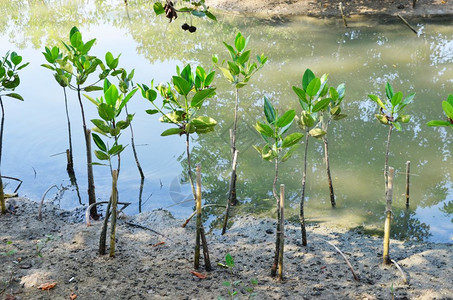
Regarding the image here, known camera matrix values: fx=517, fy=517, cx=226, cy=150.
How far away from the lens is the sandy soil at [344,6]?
13281mm

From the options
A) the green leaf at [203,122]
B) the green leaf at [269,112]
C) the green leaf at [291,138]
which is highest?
the green leaf at [269,112]

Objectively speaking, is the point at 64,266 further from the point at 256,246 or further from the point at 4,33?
the point at 4,33

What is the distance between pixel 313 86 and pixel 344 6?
11.0 metres

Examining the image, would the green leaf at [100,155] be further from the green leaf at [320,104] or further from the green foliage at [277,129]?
the green leaf at [320,104]

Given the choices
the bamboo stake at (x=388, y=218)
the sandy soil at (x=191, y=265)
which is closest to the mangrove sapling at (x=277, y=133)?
the sandy soil at (x=191, y=265)

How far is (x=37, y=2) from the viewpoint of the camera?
16.9m

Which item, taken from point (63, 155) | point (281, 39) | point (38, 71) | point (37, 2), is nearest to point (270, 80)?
point (281, 39)

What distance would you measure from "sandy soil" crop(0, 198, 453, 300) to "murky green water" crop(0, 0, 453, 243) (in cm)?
70

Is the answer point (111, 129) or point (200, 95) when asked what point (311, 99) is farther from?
point (111, 129)

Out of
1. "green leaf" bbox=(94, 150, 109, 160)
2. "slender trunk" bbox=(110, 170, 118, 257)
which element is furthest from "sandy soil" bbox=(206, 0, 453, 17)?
"slender trunk" bbox=(110, 170, 118, 257)

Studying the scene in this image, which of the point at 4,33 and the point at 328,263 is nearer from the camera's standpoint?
the point at 328,263

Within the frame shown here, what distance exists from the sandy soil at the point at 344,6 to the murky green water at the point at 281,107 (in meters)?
0.68

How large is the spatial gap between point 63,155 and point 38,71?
419 cm

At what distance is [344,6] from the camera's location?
13.9 metres
